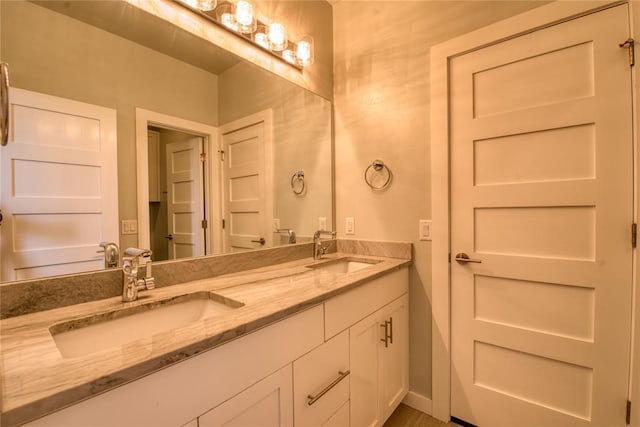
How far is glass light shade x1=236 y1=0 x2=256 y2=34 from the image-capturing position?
140cm

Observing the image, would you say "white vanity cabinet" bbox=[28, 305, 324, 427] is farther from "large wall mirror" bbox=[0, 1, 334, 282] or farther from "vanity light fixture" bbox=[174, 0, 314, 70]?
"vanity light fixture" bbox=[174, 0, 314, 70]

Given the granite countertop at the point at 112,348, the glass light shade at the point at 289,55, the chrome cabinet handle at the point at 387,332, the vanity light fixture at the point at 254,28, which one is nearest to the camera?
the granite countertop at the point at 112,348

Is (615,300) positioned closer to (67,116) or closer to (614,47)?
(614,47)

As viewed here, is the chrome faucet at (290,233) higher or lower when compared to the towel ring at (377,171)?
lower

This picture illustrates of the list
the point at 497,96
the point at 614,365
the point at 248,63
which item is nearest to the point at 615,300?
the point at 614,365

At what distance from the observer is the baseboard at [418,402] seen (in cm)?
165

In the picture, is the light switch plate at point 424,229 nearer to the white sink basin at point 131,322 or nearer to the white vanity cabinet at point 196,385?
the white vanity cabinet at point 196,385

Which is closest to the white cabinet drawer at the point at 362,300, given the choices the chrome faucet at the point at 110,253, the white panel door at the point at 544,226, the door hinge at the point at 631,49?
the white panel door at the point at 544,226

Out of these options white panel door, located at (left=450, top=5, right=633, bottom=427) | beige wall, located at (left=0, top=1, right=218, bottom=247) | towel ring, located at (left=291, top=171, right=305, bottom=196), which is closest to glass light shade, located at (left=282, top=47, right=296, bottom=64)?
beige wall, located at (left=0, top=1, right=218, bottom=247)

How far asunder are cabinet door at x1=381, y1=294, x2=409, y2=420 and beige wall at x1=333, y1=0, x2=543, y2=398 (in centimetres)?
8

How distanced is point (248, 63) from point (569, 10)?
4.99 feet

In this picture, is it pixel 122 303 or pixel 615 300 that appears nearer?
pixel 122 303

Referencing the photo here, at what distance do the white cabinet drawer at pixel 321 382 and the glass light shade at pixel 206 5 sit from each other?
154cm

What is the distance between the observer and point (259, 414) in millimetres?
816
